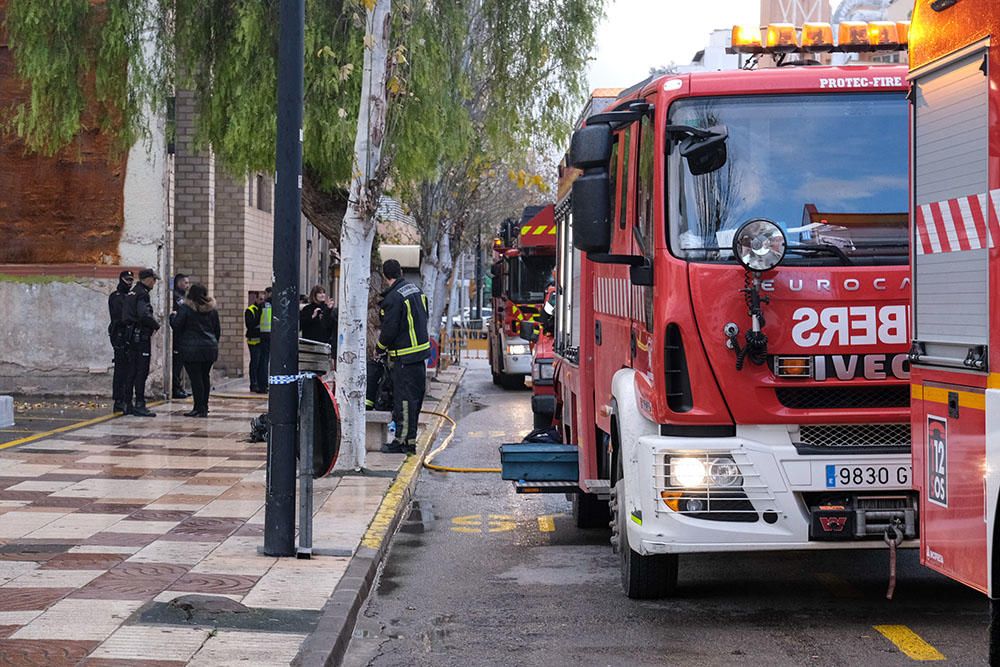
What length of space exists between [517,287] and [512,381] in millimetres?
2973

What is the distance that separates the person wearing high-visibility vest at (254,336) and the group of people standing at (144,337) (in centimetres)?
446

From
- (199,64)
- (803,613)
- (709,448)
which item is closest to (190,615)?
(709,448)

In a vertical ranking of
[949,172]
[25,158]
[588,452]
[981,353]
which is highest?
[25,158]

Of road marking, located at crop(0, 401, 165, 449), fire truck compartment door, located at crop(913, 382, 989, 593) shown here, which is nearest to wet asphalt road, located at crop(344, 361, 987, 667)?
fire truck compartment door, located at crop(913, 382, 989, 593)

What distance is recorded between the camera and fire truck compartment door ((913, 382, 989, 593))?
199 inches

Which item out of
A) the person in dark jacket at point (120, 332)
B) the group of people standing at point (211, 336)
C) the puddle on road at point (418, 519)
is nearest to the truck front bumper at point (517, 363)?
the group of people standing at point (211, 336)

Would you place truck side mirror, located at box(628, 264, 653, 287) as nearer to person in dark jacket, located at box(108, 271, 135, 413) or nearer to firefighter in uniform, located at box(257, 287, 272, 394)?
person in dark jacket, located at box(108, 271, 135, 413)

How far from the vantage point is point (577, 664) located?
267 inches

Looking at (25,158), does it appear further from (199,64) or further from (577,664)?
(577,664)

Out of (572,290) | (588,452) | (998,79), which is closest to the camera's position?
(998,79)

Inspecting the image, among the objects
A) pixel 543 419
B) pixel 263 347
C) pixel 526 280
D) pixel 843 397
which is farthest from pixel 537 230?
pixel 843 397

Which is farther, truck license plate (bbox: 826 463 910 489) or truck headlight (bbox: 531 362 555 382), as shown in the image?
truck headlight (bbox: 531 362 555 382)

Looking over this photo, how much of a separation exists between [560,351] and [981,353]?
21.3 feet

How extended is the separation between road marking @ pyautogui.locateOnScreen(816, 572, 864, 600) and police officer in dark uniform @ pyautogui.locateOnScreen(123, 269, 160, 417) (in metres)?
11.7
